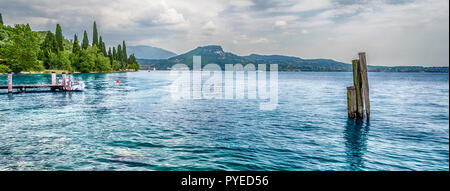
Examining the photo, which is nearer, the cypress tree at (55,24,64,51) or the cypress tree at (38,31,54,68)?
the cypress tree at (38,31,54,68)

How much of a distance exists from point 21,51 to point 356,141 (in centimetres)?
12509

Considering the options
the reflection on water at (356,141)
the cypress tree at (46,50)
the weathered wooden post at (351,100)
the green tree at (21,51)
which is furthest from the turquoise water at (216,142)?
the cypress tree at (46,50)

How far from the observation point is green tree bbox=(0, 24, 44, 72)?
342 ft

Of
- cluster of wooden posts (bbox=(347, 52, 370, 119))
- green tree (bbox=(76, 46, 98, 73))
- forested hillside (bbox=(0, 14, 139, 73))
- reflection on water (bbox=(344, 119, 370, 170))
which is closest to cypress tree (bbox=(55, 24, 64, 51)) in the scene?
forested hillside (bbox=(0, 14, 139, 73))

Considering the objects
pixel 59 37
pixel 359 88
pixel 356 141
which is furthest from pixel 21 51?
pixel 356 141

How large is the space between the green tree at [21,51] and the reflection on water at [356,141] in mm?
122760

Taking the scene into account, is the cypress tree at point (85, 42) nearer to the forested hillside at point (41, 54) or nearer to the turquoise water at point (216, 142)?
the forested hillside at point (41, 54)

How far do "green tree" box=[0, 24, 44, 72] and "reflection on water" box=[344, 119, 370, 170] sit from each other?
12276 cm

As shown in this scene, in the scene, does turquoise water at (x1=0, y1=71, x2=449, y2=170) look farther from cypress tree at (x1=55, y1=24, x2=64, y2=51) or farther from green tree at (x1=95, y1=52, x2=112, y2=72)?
green tree at (x1=95, y1=52, x2=112, y2=72)

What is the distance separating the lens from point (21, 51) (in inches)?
4131

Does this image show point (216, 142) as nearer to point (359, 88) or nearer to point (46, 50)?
point (359, 88)

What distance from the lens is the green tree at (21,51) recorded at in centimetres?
10419
